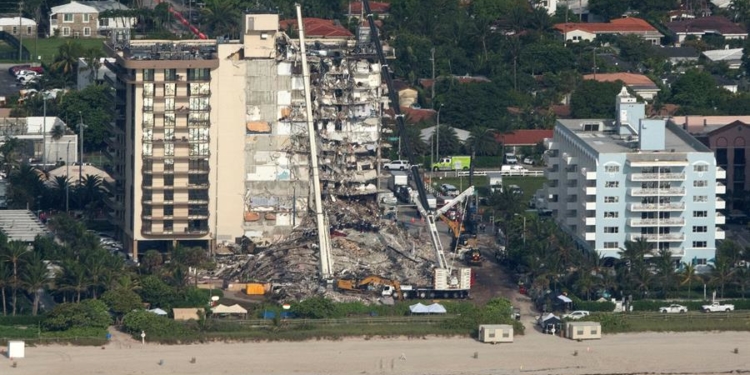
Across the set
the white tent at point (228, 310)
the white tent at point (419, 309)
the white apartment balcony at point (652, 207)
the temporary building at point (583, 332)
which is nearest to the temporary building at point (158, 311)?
the white tent at point (228, 310)

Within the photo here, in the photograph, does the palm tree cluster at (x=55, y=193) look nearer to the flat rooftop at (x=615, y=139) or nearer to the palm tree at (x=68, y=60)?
the flat rooftop at (x=615, y=139)

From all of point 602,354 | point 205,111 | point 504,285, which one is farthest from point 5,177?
point 602,354

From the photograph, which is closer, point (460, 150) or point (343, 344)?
point (343, 344)

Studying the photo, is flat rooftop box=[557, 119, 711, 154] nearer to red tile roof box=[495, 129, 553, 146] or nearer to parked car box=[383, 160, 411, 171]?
parked car box=[383, 160, 411, 171]

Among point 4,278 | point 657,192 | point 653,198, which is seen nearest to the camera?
point 4,278

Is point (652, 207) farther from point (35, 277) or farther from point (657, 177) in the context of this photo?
point (35, 277)

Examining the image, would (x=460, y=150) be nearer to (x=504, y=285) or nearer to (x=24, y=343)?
(x=504, y=285)

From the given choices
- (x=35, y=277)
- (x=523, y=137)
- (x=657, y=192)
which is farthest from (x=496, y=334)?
(x=523, y=137)

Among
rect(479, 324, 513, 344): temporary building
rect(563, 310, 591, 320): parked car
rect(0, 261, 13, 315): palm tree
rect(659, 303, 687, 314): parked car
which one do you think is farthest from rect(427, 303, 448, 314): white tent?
rect(0, 261, 13, 315): palm tree
